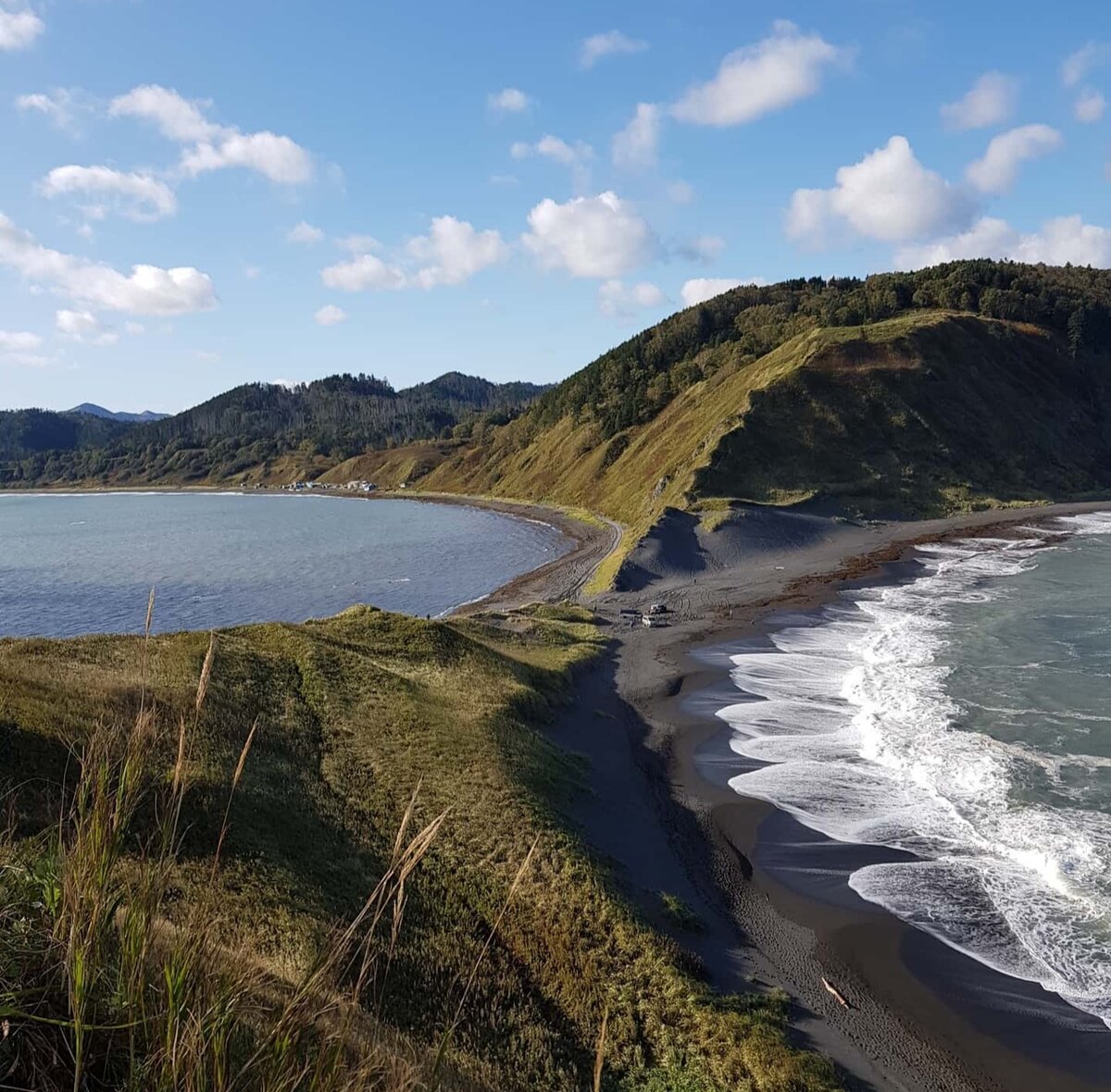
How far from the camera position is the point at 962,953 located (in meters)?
20.2

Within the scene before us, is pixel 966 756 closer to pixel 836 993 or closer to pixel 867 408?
pixel 836 993

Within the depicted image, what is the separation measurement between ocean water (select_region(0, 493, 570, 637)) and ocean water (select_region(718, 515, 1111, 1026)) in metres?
42.8

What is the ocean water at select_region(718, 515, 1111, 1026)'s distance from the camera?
2144 centimetres

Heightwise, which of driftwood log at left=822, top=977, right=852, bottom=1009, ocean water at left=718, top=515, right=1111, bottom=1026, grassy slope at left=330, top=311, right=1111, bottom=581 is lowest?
driftwood log at left=822, top=977, right=852, bottom=1009

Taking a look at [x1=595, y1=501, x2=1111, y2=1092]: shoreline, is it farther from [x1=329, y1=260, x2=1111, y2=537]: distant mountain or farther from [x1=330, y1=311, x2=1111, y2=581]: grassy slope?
[x1=329, y1=260, x2=1111, y2=537]: distant mountain

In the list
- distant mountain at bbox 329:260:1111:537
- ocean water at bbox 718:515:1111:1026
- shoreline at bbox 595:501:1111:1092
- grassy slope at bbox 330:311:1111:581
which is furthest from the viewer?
distant mountain at bbox 329:260:1111:537

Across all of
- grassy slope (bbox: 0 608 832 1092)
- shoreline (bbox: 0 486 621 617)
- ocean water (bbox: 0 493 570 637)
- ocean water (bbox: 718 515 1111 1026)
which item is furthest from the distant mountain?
grassy slope (bbox: 0 608 832 1092)

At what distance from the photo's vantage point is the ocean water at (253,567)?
78625 mm

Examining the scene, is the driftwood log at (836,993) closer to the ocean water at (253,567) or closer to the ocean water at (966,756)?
the ocean water at (966,756)

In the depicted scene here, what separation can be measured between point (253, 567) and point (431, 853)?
9361cm

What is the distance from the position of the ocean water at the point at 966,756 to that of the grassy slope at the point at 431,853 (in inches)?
327

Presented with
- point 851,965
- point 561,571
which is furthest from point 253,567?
point 851,965

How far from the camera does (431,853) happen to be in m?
21.4

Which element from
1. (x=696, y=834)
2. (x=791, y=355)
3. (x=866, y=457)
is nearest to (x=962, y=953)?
(x=696, y=834)
